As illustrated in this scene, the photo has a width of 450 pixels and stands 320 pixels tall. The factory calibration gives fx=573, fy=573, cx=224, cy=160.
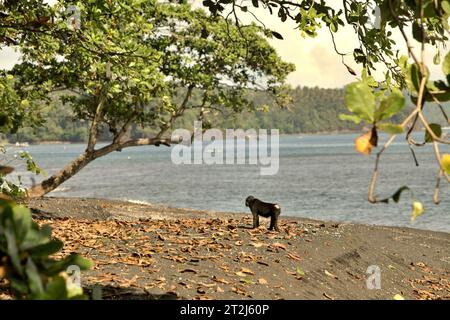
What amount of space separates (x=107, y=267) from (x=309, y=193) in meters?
37.2

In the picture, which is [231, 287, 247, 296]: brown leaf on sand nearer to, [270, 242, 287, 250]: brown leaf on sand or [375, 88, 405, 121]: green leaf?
[270, 242, 287, 250]: brown leaf on sand

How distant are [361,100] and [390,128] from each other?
0.13 meters

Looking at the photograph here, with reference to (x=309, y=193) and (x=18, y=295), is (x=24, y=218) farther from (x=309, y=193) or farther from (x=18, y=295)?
(x=309, y=193)

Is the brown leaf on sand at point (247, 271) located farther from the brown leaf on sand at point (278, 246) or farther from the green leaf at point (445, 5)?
the green leaf at point (445, 5)

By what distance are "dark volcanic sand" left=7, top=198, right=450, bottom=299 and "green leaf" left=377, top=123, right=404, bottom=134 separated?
15.5 ft

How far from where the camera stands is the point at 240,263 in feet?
27.9

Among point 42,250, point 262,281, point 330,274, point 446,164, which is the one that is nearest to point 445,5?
point 446,164

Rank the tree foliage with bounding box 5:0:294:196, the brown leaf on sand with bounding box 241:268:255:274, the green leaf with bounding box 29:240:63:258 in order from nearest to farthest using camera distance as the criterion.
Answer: the green leaf with bounding box 29:240:63:258
the brown leaf on sand with bounding box 241:268:255:274
the tree foliage with bounding box 5:0:294:196

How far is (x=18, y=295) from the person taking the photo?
1.89 metres

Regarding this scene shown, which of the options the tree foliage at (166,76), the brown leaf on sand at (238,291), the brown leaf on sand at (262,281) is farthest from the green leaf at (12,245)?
the tree foliage at (166,76)

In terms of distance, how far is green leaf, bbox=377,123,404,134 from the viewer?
1826 mm

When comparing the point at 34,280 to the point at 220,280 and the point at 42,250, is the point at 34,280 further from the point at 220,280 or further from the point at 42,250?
the point at 220,280

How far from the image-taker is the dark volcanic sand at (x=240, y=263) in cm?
712

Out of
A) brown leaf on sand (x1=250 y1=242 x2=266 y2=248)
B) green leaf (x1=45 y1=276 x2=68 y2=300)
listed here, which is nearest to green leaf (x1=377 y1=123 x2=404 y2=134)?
green leaf (x1=45 y1=276 x2=68 y2=300)
